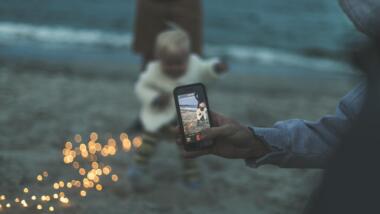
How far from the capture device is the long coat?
499 centimetres

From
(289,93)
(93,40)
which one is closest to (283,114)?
(289,93)

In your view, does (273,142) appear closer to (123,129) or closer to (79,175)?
(79,175)

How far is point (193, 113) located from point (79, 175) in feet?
7.16

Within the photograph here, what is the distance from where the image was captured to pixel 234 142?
85.2 inches

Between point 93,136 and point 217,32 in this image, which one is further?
point 217,32

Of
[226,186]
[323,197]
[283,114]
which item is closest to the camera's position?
[323,197]

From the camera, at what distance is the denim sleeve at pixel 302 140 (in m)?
2.00

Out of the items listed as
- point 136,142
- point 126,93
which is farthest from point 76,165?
point 126,93

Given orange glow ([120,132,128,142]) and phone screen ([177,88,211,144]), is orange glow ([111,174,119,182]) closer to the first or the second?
orange glow ([120,132,128,142])

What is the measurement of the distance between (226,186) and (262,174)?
404mm

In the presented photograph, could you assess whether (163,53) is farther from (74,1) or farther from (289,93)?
(74,1)

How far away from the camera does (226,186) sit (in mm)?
4363

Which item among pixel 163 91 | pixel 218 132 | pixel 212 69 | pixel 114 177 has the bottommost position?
pixel 114 177

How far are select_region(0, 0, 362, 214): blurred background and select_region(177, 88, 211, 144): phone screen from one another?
556 mm
